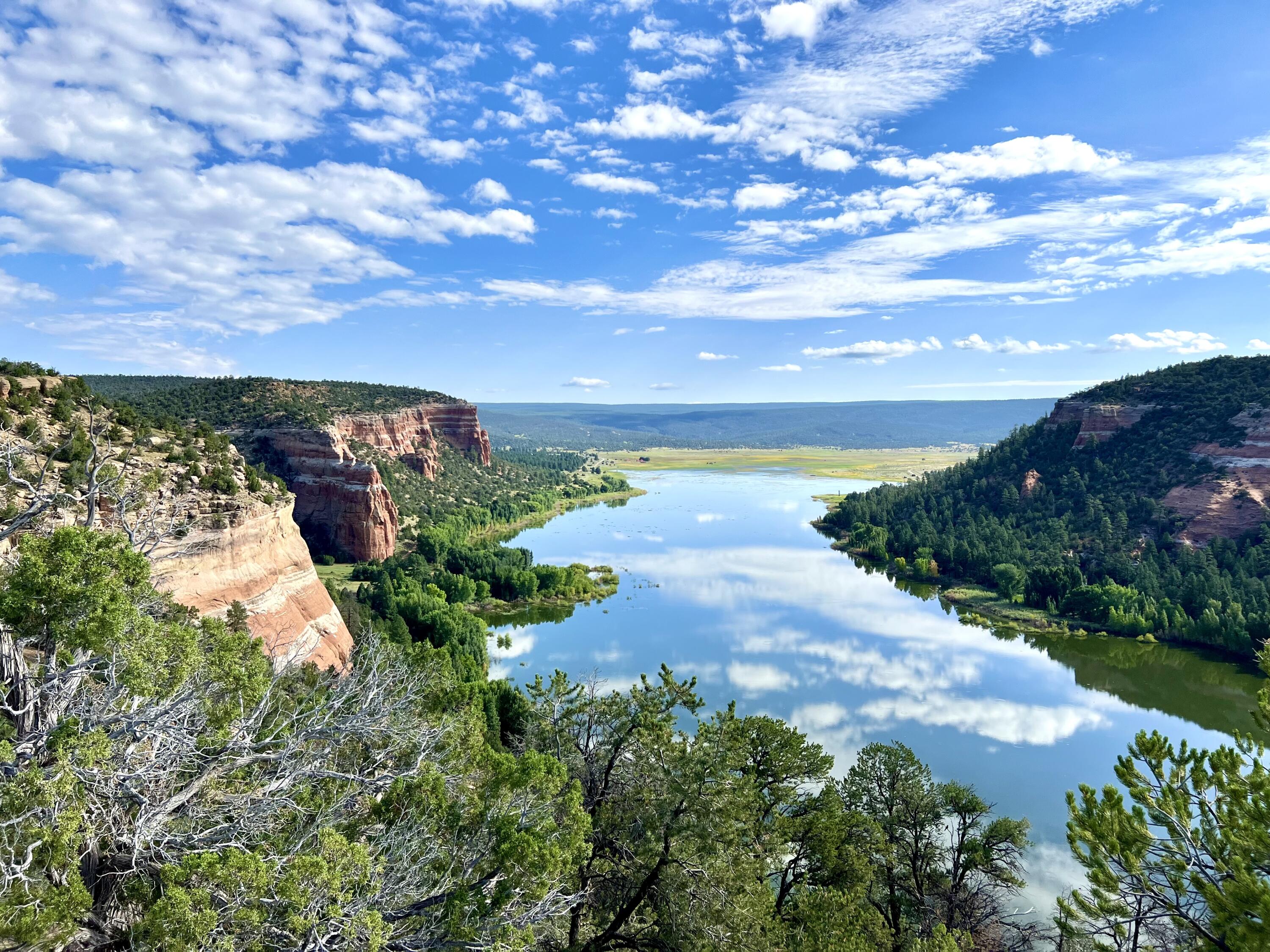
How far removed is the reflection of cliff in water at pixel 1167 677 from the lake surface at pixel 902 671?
130 mm

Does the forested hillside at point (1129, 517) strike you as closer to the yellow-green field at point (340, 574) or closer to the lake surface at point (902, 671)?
the lake surface at point (902, 671)

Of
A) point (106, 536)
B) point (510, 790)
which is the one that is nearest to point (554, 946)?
point (510, 790)

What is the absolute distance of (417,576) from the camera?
180 ft

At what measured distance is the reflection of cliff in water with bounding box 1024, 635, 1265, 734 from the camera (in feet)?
118

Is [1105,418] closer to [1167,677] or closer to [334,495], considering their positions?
[1167,677]

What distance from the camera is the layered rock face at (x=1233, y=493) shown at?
177 ft

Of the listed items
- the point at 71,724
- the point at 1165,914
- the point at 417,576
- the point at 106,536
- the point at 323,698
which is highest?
the point at 106,536

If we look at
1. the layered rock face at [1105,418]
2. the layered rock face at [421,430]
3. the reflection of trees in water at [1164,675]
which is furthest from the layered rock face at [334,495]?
the layered rock face at [1105,418]

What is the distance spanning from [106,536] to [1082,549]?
235 feet

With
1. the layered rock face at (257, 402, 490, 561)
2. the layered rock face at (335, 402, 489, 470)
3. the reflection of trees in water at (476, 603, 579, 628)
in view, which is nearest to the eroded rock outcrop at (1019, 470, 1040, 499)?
the reflection of trees in water at (476, 603, 579, 628)

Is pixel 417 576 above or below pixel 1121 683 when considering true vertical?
above

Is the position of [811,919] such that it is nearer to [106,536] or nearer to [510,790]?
[510,790]

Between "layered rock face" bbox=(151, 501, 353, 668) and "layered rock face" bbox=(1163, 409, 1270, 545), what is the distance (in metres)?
66.5

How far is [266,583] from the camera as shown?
29.0 metres
